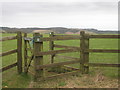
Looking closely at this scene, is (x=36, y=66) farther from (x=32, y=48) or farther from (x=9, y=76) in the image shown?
(x=9, y=76)

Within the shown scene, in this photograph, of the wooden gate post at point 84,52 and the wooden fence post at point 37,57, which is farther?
the wooden gate post at point 84,52

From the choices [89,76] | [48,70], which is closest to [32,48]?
[48,70]

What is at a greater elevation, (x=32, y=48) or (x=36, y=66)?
(x=32, y=48)

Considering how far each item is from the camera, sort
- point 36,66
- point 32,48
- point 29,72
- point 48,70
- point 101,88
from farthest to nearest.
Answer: point 48,70 < point 29,72 < point 32,48 < point 36,66 < point 101,88

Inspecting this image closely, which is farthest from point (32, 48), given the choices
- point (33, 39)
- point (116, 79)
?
point (116, 79)

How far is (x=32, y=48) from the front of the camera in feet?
25.8

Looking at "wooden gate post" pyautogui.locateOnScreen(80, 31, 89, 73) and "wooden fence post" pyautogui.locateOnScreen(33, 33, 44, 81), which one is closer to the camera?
"wooden fence post" pyautogui.locateOnScreen(33, 33, 44, 81)

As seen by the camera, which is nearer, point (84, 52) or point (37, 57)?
point (37, 57)

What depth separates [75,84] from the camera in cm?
701

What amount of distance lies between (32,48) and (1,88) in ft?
6.68

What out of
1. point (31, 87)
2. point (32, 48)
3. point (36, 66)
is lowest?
point (31, 87)

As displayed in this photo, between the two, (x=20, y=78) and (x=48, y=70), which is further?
(x=48, y=70)

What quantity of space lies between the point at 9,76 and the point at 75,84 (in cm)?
303

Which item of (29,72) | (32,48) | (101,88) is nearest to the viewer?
(101,88)
